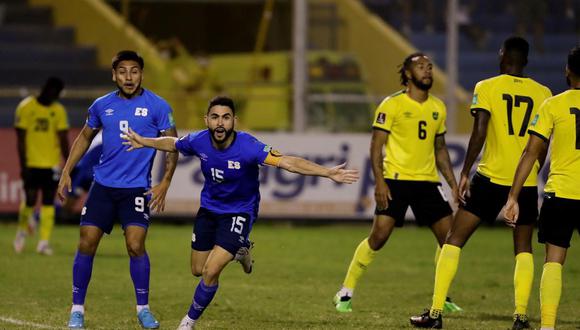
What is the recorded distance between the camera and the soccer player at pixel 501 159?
10750mm

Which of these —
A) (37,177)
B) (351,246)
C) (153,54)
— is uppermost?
(153,54)

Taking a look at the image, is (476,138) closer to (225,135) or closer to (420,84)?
(420,84)

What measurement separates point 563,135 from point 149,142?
10.6 feet

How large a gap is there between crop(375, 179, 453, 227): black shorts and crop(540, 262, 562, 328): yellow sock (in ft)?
7.30

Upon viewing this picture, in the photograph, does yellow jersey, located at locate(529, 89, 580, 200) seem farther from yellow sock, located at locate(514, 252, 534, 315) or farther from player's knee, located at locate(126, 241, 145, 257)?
player's knee, located at locate(126, 241, 145, 257)

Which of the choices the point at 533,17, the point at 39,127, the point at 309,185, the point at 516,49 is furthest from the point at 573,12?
the point at 516,49

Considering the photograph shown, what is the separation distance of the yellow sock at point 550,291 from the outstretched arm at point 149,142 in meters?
3.08

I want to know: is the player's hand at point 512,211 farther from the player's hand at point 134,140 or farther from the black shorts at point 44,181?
the black shorts at point 44,181

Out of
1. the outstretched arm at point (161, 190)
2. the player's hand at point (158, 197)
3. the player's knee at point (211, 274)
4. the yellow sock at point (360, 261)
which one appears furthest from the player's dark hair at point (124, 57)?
the yellow sock at point (360, 261)

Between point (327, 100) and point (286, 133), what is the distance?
64.9 inches

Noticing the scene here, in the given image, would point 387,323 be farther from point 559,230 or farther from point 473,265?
point 473,265

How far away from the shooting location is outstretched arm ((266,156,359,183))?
961 centimetres

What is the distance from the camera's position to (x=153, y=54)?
2575 centimetres

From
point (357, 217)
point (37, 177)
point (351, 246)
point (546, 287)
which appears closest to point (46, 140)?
Answer: point (37, 177)
